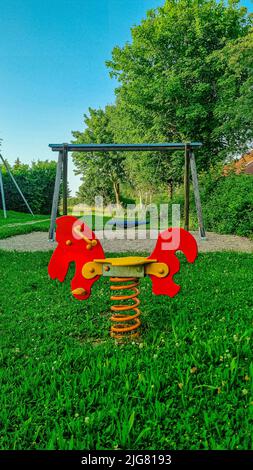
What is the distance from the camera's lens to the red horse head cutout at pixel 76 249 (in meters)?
3.12

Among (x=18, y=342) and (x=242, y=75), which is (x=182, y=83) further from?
(x=18, y=342)

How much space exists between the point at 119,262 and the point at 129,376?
Answer: 0.91m

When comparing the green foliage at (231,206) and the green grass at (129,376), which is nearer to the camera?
the green grass at (129,376)

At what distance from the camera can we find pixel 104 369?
2.50 metres

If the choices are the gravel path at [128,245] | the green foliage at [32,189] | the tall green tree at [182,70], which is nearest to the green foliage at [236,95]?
the tall green tree at [182,70]

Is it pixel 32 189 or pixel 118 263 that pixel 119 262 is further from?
pixel 32 189

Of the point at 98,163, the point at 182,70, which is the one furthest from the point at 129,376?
the point at 98,163

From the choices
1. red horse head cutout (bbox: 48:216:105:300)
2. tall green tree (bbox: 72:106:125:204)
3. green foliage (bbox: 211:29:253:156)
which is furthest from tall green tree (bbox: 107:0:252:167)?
red horse head cutout (bbox: 48:216:105:300)

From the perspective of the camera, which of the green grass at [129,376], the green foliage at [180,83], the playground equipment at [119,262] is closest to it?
the green grass at [129,376]

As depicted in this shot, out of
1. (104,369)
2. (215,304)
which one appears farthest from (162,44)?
(104,369)

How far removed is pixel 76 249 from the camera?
3178 mm

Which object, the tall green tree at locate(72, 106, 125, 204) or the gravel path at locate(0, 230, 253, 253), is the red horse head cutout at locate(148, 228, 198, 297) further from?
the tall green tree at locate(72, 106, 125, 204)

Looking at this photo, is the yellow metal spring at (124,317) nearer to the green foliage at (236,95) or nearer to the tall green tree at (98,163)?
the green foliage at (236,95)
